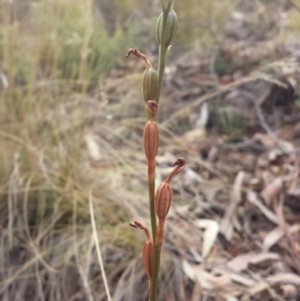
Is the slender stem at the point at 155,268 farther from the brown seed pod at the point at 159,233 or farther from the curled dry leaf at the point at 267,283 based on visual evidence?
the curled dry leaf at the point at 267,283

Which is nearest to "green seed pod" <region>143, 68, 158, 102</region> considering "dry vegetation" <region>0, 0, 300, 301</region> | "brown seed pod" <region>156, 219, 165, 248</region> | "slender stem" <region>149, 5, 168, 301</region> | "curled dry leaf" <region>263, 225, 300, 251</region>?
"slender stem" <region>149, 5, 168, 301</region>

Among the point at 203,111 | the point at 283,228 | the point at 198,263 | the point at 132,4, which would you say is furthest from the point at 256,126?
the point at 132,4

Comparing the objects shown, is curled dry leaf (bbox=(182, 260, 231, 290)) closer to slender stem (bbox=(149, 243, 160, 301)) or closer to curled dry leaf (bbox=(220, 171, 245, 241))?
curled dry leaf (bbox=(220, 171, 245, 241))

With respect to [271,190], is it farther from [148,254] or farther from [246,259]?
[148,254]

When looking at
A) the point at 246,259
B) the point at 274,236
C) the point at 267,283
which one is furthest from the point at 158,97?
the point at 274,236

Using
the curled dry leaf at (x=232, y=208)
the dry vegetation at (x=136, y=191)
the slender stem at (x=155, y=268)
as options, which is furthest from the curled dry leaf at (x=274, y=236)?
the slender stem at (x=155, y=268)

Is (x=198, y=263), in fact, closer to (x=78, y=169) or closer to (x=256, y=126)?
(x=78, y=169)
